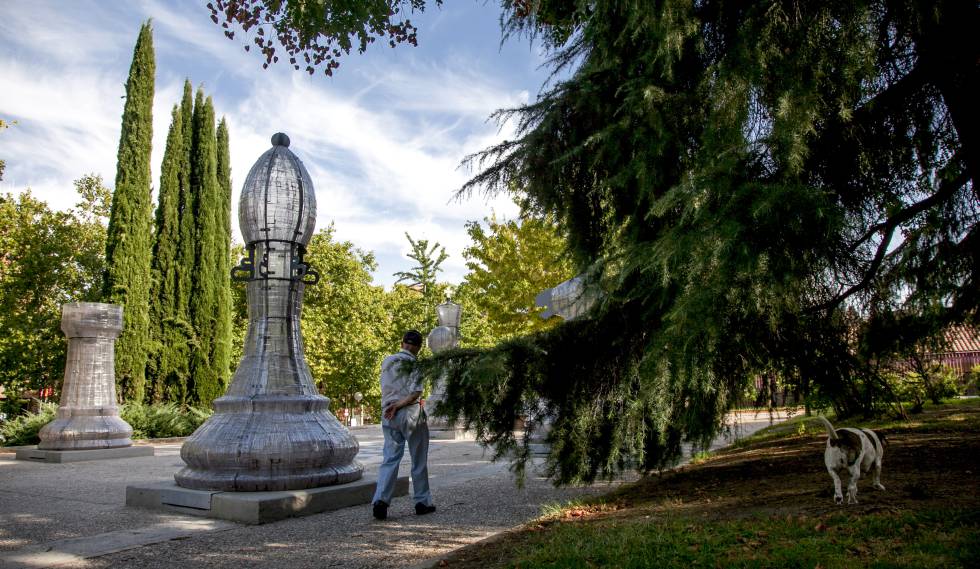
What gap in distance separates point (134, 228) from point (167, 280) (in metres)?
1.91

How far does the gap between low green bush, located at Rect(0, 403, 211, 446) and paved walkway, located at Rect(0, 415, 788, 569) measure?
6.70m

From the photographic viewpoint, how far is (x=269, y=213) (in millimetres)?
6383

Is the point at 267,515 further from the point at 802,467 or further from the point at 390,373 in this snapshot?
the point at 802,467

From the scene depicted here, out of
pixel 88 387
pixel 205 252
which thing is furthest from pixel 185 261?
pixel 88 387

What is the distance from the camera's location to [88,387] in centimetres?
1128

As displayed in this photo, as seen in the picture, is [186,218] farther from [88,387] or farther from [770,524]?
[770,524]

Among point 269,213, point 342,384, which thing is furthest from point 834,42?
point 342,384

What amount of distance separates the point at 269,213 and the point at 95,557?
11.3 ft

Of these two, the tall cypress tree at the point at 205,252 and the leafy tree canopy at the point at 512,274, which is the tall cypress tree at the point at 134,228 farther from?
the leafy tree canopy at the point at 512,274

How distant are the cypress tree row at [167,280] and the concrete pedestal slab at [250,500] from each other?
521 inches

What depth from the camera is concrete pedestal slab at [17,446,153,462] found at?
10.4 m

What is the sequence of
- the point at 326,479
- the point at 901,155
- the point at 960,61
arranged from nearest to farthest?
the point at 960,61 < the point at 901,155 < the point at 326,479

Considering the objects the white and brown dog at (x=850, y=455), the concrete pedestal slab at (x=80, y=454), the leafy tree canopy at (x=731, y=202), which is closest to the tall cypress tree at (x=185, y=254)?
the concrete pedestal slab at (x=80, y=454)

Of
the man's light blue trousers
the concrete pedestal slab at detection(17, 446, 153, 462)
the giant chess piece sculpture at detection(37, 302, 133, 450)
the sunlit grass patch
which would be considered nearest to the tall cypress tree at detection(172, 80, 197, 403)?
the giant chess piece sculpture at detection(37, 302, 133, 450)
